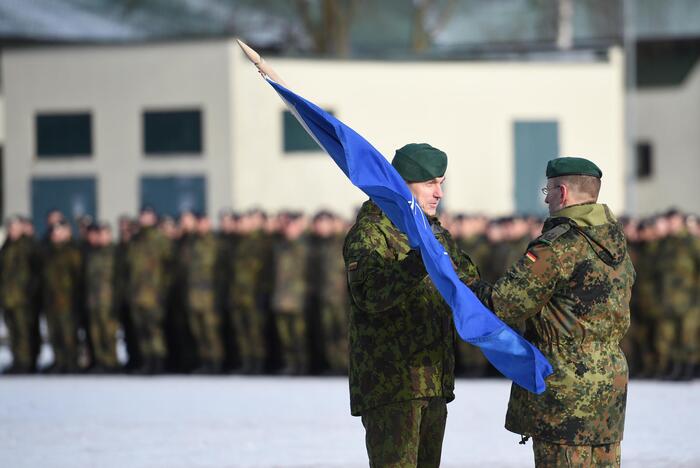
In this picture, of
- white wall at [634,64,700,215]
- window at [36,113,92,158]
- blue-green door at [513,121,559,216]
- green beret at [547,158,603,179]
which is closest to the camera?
green beret at [547,158,603,179]

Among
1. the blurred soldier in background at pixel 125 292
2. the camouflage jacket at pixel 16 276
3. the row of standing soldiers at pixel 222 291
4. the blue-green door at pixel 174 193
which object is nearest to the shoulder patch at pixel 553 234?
→ the row of standing soldiers at pixel 222 291

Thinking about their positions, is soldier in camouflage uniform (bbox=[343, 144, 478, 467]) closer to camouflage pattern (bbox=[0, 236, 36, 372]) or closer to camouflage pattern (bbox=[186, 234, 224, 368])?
camouflage pattern (bbox=[186, 234, 224, 368])

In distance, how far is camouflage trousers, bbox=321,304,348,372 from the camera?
703 inches

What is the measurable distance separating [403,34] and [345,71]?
690 centimetres

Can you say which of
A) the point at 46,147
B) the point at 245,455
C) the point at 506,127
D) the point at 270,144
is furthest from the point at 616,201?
the point at 245,455

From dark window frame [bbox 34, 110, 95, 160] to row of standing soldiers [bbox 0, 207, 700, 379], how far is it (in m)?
8.67

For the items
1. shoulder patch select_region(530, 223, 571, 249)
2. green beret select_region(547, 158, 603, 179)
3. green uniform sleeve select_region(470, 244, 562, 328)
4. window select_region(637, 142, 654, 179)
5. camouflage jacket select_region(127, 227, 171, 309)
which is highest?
window select_region(637, 142, 654, 179)

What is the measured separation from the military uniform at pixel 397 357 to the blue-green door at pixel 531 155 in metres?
21.8

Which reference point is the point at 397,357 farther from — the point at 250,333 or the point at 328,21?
the point at 328,21

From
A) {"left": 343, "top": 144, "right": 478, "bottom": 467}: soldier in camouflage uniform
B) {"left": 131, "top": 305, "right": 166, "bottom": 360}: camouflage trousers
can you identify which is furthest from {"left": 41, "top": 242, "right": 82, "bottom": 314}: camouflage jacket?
{"left": 343, "top": 144, "right": 478, "bottom": 467}: soldier in camouflage uniform

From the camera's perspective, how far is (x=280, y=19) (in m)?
33.3

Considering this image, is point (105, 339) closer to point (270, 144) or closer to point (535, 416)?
point (270, 144)

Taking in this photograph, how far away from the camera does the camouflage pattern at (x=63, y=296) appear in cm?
1867

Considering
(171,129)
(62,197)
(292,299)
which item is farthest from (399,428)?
(62,197)
